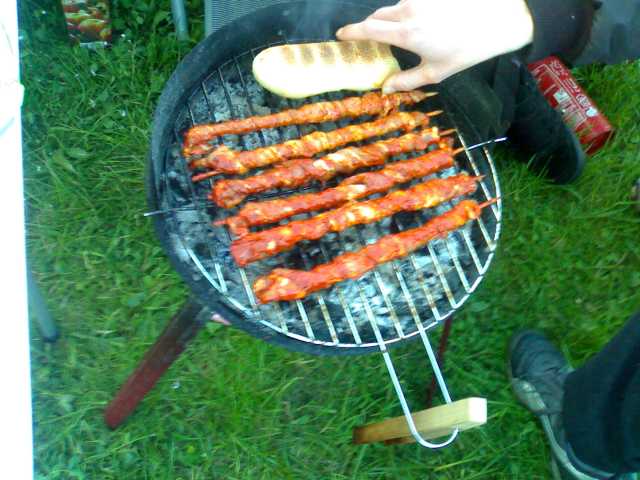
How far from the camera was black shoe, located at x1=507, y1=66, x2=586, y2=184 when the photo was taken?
346cm

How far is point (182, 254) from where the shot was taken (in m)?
2.34

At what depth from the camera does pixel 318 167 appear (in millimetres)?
2559

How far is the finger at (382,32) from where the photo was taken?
235cm

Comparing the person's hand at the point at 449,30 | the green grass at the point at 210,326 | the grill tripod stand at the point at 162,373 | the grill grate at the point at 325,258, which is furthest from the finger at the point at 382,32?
the green grass at the point at 210,326

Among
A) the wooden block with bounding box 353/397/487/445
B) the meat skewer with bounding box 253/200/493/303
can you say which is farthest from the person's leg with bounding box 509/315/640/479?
the meat skewer with bounding box 253/200/493/303

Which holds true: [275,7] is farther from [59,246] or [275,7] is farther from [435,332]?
[435,332]

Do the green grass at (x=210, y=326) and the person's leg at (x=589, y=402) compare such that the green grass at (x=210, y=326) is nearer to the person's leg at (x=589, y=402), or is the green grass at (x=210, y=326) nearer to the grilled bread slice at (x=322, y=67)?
the person's leg at (x=589, y=402)

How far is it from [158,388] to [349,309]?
1.18 meters

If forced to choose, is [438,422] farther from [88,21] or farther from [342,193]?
[88,21]

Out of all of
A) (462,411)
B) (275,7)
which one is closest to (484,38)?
(275,7)

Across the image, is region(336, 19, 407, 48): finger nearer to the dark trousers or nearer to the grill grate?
the grill grate

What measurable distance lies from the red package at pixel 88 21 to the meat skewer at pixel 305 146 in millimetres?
1637

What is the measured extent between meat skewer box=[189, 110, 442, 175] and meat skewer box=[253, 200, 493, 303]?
1.51 feet

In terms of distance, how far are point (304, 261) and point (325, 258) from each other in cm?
10
